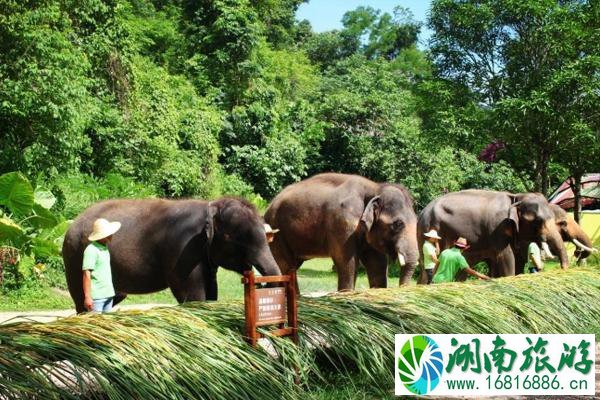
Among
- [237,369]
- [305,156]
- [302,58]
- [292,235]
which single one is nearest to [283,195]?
[292,235]

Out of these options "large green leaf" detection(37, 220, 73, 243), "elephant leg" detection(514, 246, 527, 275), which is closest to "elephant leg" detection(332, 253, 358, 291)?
"elephant leg" detection(514, 246, 527, 275)

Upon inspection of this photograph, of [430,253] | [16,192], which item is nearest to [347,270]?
[430,253]

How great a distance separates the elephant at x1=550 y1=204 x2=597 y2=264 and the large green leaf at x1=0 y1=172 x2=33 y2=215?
969cm

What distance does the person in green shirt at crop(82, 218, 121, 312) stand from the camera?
7.03 meters

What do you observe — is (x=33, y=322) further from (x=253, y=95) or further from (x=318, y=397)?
(x=253, y=95)

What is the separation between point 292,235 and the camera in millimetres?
10711

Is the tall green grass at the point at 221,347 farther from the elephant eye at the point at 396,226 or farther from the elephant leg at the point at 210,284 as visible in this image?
the elephant eye at the point at 396,226

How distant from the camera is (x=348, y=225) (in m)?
9.95

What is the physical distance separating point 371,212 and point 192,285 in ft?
9.35

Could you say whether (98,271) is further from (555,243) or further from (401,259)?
(555,243)

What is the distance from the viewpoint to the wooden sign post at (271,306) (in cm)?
562

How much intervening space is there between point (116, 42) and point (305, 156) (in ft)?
31.6

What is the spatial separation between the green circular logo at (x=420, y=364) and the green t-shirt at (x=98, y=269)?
2.60m

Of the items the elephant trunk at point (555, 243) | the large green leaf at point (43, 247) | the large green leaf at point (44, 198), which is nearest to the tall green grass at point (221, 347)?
the elephant trunk at point (555, 243)
